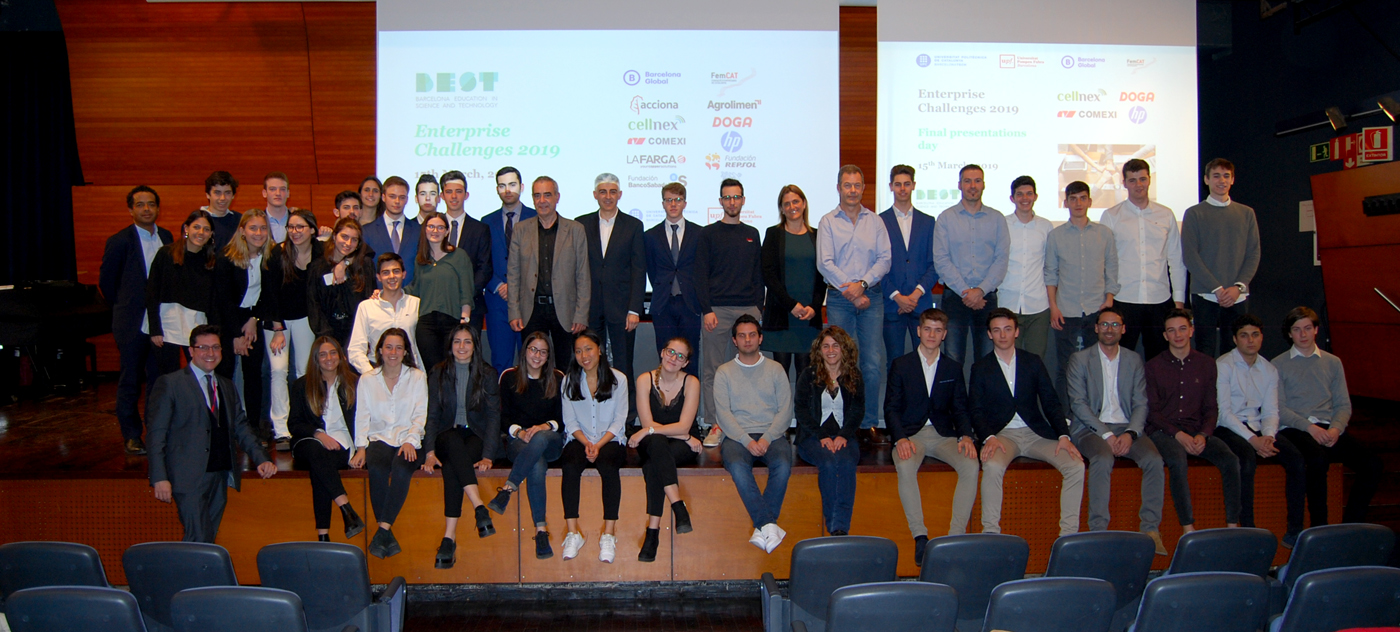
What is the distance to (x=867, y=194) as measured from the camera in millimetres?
6348

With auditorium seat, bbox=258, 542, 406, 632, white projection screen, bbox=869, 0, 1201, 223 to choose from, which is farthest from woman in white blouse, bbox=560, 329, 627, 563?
white projection screen, bbox=869, 0, 1201, 223

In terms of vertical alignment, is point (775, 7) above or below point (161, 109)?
above

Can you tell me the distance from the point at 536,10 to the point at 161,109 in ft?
11.4

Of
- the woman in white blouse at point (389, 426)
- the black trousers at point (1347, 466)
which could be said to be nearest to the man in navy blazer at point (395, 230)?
the woman in white blouse at point (389, 426)

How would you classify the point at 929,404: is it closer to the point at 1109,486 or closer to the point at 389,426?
the point at 1109,486

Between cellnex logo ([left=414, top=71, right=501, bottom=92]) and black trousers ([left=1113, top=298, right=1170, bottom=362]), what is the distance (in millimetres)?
4386

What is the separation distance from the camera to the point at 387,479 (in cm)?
358

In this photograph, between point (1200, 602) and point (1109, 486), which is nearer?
point (1200, 602)

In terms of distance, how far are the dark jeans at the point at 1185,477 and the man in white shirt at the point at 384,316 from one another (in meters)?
3.67

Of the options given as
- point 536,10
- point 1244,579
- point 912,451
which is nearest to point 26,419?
point 536,10

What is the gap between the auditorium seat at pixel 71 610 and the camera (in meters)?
1.88

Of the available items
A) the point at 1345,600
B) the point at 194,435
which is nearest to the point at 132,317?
the point at 194,435

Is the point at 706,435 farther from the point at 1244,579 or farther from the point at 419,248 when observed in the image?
the point at 1244,579

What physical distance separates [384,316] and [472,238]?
66 centimetres
